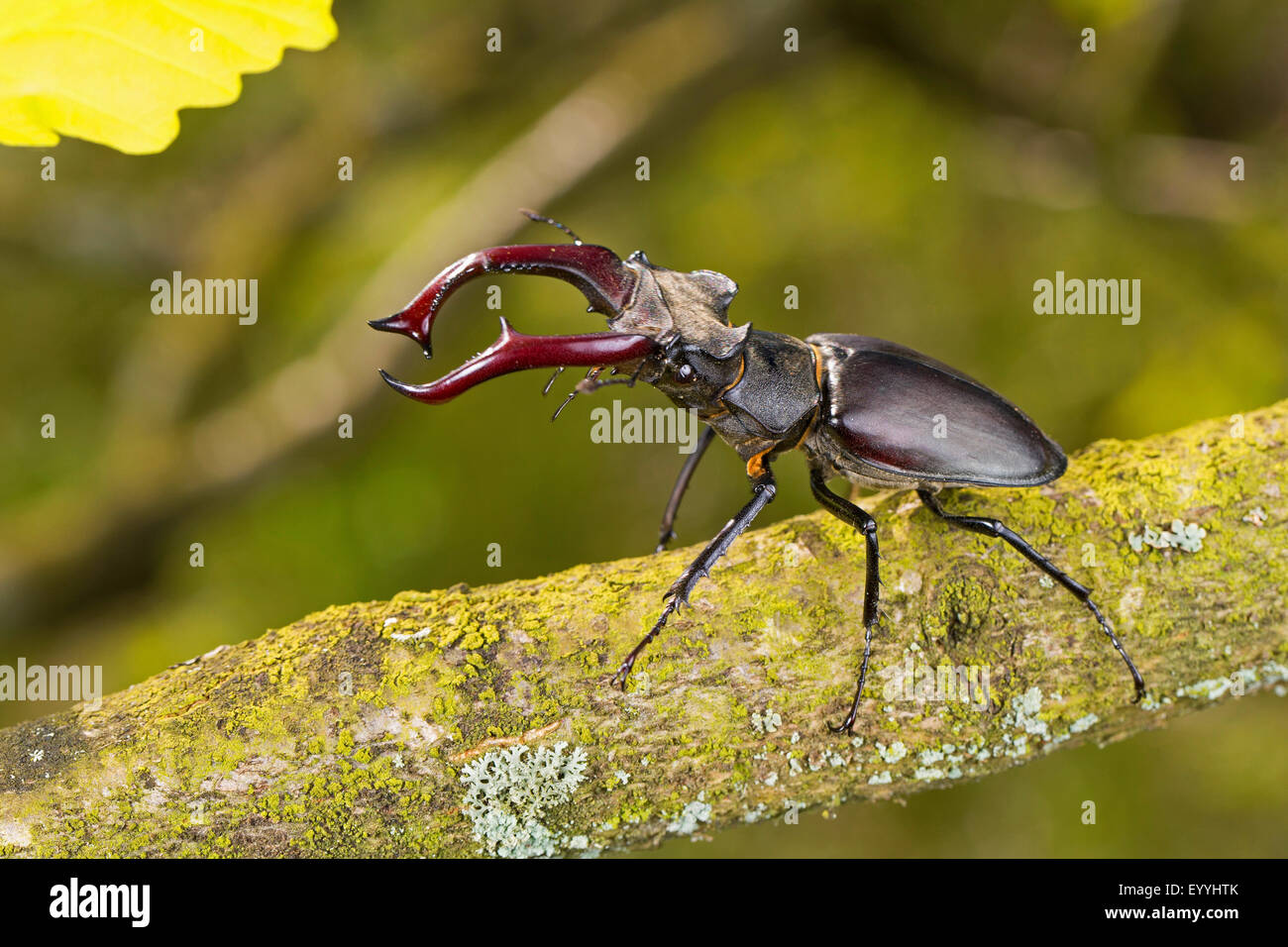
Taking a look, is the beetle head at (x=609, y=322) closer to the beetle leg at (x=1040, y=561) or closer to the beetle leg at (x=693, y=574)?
the beetle leg at (x=693, y=574)

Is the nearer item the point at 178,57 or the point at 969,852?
the point at 178,57

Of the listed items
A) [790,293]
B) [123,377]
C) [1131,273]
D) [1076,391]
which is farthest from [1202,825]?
[123,377]

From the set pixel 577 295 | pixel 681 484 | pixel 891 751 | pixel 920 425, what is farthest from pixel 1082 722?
pixel 577 295

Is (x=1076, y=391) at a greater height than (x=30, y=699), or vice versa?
(x=1076, y=391)

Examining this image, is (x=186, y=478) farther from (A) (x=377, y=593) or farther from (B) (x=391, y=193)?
(B) (x=391, y=193)

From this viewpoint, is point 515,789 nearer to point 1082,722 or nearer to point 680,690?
point 680,690

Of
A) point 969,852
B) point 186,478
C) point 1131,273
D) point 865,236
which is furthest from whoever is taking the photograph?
point 865,236

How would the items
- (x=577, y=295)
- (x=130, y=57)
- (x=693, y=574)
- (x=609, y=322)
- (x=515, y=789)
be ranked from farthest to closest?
(x=577, y=295), (x=609, y=322), (x=693, y=574), (x=515, y=789), (x=130, y=57)
